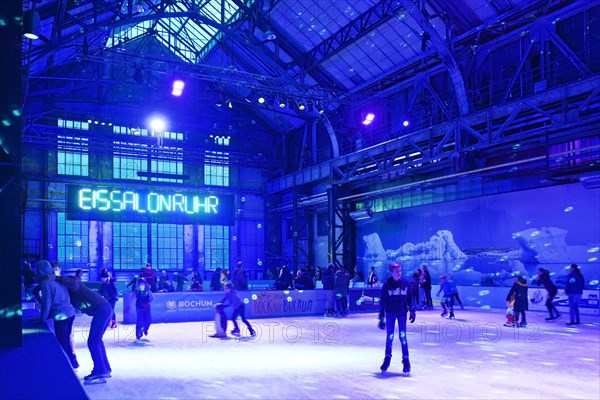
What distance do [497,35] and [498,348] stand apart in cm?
1380

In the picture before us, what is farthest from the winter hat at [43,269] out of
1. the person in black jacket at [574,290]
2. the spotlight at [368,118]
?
the spotlight at [368,118]

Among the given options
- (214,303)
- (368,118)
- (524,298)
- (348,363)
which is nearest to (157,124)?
(368,118)

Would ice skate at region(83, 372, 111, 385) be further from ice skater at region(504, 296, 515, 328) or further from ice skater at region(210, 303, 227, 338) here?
ice skater at region(504, 296, 515, 328)

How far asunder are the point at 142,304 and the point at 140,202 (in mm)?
12953

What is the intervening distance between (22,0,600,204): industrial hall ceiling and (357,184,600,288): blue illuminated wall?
0.87 m

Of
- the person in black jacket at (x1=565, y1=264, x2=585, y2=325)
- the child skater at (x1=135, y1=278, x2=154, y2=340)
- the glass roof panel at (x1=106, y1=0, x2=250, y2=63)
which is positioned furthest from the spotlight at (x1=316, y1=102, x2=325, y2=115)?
the child skater at (x1=135, y1=278, x2=154, y2=340)

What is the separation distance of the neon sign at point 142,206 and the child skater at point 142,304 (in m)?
12.6

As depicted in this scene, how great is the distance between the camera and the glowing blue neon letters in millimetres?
23797

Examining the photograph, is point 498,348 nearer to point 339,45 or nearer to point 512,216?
point 512,216

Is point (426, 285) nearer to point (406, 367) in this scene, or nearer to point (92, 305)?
point (406, 367)

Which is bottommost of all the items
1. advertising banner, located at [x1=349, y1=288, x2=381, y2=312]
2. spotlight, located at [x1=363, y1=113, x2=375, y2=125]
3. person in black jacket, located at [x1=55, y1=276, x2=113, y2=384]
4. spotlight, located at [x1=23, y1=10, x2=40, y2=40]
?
advertising banner, located at [x1=349, y1=288, x2=381, y2=312]

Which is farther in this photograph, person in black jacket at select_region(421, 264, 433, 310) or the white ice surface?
person in black jacket at select_region(421, 264, 433, 310)

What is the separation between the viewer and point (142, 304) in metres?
12.0

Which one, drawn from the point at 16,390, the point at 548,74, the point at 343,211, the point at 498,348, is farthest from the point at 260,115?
the point at 16,390
